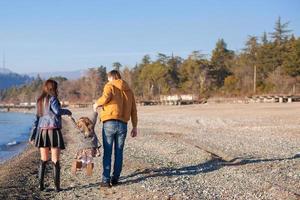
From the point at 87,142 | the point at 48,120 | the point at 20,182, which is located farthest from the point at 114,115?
the point at 20,182

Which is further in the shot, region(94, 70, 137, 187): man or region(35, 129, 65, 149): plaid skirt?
region(94, 70, 137, 187): man

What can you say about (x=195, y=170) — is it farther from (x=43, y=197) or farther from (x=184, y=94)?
(x=184, y=94)

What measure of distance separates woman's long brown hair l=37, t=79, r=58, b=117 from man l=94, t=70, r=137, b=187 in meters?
0.77

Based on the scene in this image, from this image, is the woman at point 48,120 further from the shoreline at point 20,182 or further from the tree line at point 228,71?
the tree line at point 228,71

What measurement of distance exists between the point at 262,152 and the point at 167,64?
298 feet

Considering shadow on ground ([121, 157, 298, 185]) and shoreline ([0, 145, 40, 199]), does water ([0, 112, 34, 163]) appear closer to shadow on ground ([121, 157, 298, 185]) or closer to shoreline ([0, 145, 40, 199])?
shoreline ([0, 145, 40, 199])

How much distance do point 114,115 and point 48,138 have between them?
1.19m

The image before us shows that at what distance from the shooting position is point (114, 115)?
8.63 m

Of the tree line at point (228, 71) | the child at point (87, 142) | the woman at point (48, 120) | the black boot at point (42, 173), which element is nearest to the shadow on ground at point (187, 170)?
the child at point (87, 142)

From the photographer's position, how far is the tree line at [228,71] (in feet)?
236

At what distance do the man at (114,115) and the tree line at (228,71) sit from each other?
203ft

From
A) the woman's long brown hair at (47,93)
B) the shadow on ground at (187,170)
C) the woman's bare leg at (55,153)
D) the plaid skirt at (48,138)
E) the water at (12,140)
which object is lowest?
the water at (12,140)

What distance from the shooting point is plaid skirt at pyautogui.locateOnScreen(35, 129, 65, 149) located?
8469 millimetres

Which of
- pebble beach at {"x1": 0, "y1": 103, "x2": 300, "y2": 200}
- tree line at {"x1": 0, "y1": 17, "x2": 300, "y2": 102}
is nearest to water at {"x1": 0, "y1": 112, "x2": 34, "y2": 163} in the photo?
pebble beach at {"x1": 0, "y1": 103, "x2": 300, "y2": 200}
